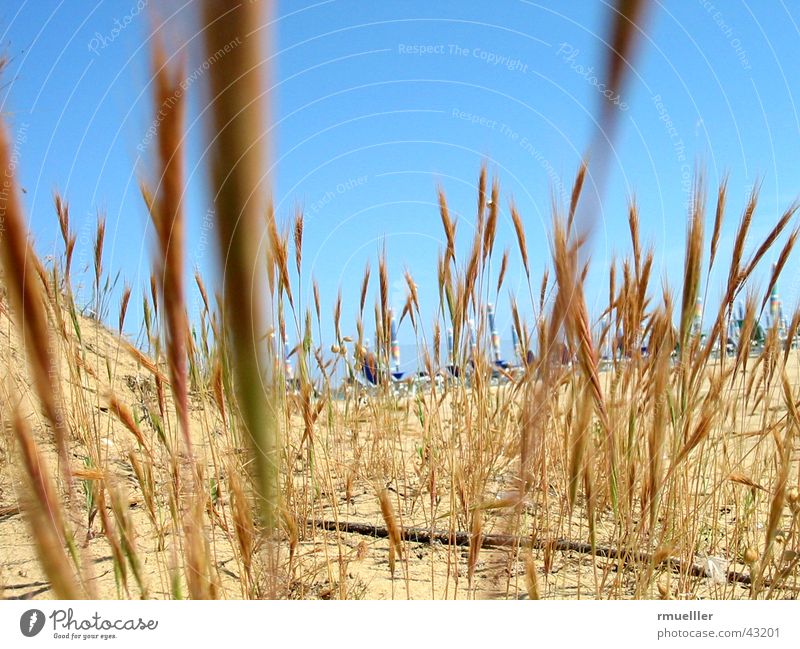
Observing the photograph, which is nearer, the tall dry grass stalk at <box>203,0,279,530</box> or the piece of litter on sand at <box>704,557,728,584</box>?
the tall dry grass stalk at <box>203,0,279,530</box>

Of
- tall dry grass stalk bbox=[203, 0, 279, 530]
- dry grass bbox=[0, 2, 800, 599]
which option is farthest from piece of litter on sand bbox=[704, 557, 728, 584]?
tall dry grass stalk bbox=[203, 0, 279, 530]

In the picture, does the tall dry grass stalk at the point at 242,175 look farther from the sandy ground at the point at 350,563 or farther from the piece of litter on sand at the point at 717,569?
the piece of litter on sand at the point at 717,569

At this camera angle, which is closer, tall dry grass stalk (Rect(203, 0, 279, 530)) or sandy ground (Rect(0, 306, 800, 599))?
tall dry grass stalk (Rect(203, 0, 279, 530))

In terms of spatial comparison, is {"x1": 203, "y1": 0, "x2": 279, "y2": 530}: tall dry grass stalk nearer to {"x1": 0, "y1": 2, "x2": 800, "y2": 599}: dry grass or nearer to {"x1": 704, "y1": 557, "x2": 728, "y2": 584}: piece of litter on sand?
{"x1": 0, "y1": 2, "x2": 800, "y2": 599}: dry grass

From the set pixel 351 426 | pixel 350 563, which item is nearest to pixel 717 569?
pixel 350 563

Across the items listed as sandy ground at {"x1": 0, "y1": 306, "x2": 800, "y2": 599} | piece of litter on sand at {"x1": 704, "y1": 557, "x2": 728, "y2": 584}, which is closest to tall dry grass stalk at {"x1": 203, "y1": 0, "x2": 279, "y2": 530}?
Answer: sandy ground at {"x1": 0, "y1": 306, "x2": 800, "y2": 599}

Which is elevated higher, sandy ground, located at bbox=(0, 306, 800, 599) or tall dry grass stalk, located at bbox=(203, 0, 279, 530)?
tall dry grass stalk, located at bbox=(203, 0, 279, 530)

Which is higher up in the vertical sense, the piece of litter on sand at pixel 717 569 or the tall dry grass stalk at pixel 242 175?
the tall dry grass stalk at pixel 242 175

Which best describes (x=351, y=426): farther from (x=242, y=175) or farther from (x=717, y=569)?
(x=242, y=175)

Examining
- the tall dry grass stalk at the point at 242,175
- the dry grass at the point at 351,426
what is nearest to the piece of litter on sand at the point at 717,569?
the dry grass at the point at 351,426

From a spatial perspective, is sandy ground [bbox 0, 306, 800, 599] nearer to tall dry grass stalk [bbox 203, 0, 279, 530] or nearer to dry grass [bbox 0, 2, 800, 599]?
dry grass [bbox 0, 2, 800, 599]

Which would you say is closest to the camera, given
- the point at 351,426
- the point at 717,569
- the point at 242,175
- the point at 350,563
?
the point at 242,175
